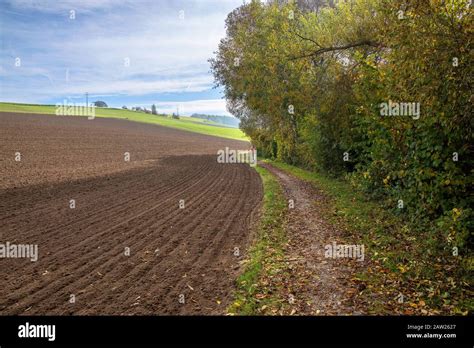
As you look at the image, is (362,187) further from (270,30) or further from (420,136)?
(270,30)

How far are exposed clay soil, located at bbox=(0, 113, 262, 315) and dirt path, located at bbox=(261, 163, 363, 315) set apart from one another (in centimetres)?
156

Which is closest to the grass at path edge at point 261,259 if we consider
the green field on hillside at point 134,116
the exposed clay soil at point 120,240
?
the exposed clay soil at point 120,240

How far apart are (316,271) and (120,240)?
21.2 feet

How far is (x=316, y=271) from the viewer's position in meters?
8.21

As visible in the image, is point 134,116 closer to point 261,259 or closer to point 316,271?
point 261,259

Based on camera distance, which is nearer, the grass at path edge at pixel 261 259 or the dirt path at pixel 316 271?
the dirt path at pixel 316 271

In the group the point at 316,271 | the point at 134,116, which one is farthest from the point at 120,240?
the point at 134,116

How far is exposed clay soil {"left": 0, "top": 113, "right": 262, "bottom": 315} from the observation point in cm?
688

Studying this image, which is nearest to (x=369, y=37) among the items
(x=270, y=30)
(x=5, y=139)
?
(x=270, y=30)

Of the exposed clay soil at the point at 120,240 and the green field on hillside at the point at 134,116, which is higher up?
the green field on hillside at the point at 134,116

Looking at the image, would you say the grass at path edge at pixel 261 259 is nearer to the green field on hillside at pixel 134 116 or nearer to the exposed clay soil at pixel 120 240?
the exposed clay soil at pixel 120 240

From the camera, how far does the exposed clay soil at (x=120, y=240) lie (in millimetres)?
6879

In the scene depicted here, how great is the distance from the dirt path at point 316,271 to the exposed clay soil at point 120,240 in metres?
1.56

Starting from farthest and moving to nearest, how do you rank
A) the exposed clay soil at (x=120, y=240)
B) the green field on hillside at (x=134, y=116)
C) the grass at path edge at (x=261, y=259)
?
1. the green field on hillside at (x=134, y=116)
2. the exposed clay soil at (x=120, y=240)
3. the grass at path edge at (x=261, y=259)
